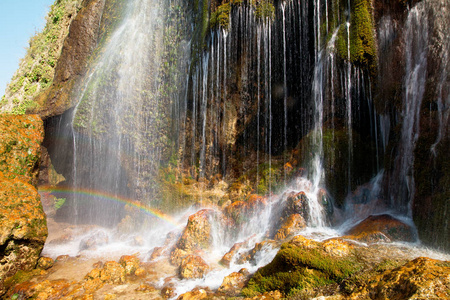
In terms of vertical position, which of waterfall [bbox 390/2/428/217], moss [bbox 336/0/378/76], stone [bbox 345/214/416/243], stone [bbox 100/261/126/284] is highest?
moss [bbox 336/0/378/76]

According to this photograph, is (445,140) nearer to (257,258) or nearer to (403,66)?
(403,66)

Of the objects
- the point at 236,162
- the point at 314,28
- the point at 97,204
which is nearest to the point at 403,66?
the point at 314,28

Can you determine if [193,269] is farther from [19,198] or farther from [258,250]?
[19,198]

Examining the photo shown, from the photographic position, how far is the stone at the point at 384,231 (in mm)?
6098

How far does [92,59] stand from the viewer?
1471cm

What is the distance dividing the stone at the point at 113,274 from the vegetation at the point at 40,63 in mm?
11871

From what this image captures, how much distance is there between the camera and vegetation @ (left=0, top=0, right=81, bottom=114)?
1605 cm

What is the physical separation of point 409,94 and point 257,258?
6.31 meters

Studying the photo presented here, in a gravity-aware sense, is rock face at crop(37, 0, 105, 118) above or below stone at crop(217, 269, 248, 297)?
above

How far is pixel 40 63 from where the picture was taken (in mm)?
16875

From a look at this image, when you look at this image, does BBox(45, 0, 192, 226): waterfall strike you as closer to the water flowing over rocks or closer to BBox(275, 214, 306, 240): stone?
the water flowing over rocks

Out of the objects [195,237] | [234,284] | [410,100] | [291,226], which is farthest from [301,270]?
[410,100]

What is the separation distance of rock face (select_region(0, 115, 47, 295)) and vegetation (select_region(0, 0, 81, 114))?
6922mm

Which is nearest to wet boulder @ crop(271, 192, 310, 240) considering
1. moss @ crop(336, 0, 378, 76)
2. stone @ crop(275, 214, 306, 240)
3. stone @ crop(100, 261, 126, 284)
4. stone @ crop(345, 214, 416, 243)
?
stone @ crop(275, 214, 306, 240)
